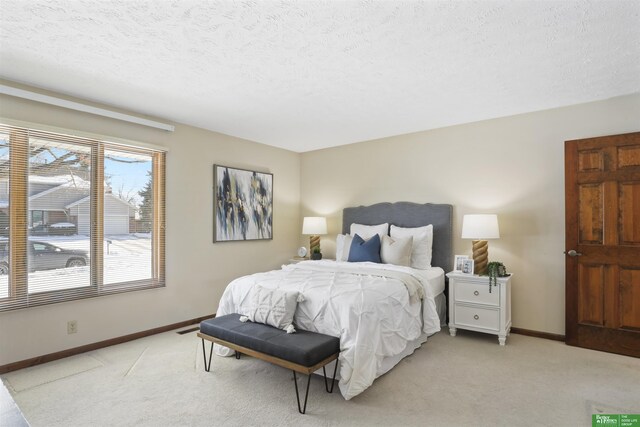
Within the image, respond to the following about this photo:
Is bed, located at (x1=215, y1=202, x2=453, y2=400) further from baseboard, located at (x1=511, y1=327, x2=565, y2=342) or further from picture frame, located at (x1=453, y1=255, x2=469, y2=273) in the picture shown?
baseboard, located at (x1=511, y1=327, x2=565, y2=342)

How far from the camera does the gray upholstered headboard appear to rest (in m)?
4.31

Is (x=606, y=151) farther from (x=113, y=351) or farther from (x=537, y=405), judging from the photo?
(x=113, y=351)

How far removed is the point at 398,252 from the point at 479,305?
102 centimetres

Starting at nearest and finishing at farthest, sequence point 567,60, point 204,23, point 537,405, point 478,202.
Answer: point 204,23
point 537,405
point 567,60
point 478,202

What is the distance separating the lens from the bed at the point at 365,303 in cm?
251

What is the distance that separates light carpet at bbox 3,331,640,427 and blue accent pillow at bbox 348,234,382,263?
1.22 meters

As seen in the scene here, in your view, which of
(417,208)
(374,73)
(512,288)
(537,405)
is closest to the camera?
(537,405)

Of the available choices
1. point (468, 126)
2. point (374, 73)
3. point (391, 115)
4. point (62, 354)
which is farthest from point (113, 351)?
point (468, 126)

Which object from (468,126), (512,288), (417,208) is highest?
(468,126)

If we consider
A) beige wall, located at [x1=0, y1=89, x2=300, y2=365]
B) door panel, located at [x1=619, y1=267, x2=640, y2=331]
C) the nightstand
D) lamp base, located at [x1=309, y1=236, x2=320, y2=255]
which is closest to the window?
beige wall, located at [x1=0, y1=89, x2=300, y2=365]

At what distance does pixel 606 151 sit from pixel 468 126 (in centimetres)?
141

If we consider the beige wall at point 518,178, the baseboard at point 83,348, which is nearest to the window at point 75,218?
the baseboard at point 83,348

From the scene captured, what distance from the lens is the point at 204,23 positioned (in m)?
2.13

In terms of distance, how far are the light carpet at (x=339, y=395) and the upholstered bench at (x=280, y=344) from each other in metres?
0.25
